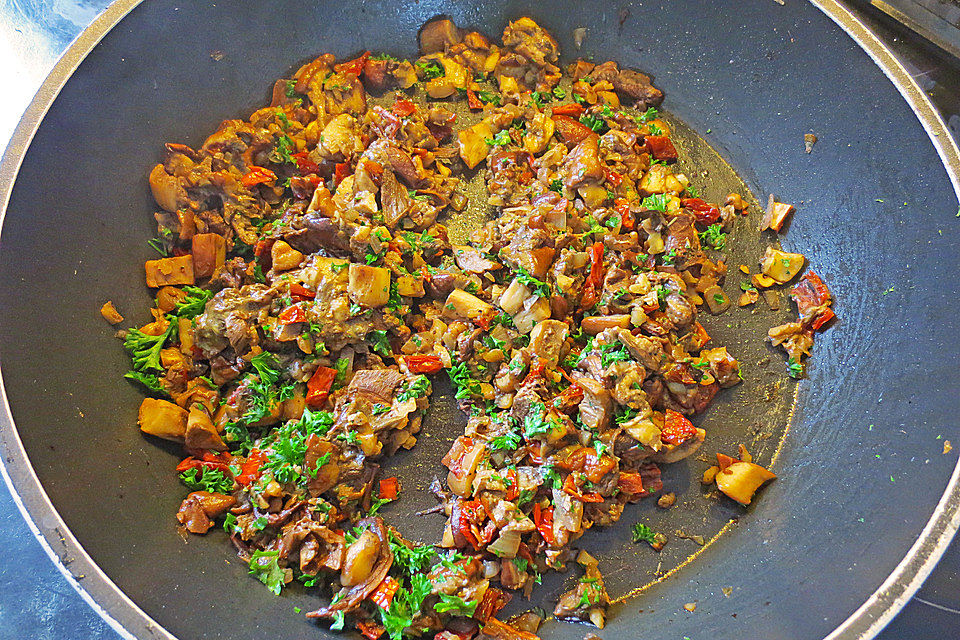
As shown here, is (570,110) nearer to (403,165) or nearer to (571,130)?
(571,130)

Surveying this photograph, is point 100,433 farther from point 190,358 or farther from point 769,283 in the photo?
point 769,283

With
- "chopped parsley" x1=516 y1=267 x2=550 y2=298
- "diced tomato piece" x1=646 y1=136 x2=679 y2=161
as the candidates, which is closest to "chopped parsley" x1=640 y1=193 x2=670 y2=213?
"diced tomato piece" x1=646 y1=136 x2=679 y2=161

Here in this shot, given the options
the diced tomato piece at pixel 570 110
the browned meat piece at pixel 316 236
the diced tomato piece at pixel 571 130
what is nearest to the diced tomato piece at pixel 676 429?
the diced tomato piece at pixel 571 130

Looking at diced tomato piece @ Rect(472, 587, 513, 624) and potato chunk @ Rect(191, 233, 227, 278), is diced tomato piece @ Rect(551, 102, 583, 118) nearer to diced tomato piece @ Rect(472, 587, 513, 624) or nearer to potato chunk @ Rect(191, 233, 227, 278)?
potato chunk @ Rect(191, 233, 227, 278)

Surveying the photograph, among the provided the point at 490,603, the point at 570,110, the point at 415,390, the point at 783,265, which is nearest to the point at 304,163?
the point at 415,390

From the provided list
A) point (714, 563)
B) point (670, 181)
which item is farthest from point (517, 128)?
point (714, 563)

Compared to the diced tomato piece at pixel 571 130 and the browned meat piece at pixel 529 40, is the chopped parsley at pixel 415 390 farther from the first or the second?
the browned meat piece at pixel 529 40
